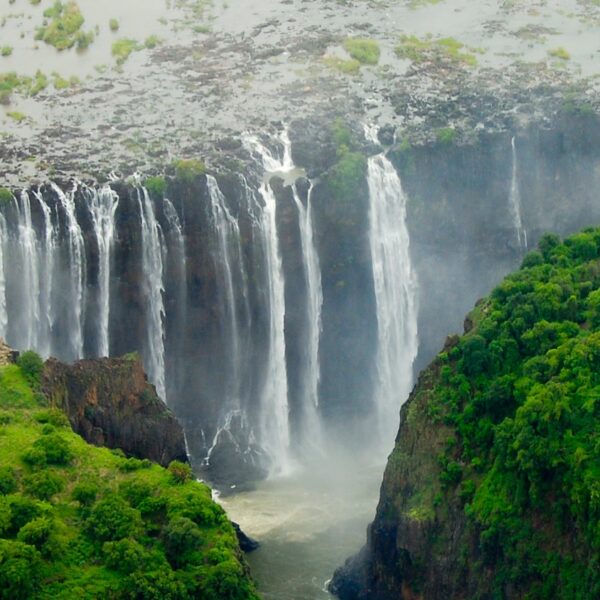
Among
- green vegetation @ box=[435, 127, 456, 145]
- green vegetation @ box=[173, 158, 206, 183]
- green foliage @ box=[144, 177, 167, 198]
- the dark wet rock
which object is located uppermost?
green vegetation @ box=[435, 127, 456, 145]

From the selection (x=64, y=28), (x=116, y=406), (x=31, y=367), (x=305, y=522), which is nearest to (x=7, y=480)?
(x=31, y=367)

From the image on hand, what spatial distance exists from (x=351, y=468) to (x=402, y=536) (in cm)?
1161

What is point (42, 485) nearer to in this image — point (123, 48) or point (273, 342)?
point (273, 342)

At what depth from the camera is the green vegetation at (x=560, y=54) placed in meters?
85.5

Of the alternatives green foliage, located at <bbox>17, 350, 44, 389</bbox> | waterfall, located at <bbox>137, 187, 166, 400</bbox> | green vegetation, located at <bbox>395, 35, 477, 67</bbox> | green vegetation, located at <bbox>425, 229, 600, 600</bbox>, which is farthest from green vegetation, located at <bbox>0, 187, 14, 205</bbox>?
green vegetation, located at <bbox>395, 35, 477, 67</bbox>

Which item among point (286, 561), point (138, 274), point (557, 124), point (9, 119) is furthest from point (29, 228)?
point (557, 124)

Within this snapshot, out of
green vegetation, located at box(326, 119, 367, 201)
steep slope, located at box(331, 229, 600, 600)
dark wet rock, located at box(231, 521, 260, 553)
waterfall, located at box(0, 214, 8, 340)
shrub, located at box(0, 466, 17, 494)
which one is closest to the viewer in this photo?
shrub, located at box(0, 466, 17, 494)

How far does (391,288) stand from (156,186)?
382 inches

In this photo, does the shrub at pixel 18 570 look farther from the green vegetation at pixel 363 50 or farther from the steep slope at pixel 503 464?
the green vegetation at pixel 363 50

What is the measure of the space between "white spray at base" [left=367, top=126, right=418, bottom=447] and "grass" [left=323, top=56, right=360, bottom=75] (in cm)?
787

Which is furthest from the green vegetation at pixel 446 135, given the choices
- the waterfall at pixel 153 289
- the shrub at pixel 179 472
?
the shrub at pixel 179 472

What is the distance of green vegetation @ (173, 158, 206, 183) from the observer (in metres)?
74.1

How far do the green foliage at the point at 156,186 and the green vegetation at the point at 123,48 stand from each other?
1286cm

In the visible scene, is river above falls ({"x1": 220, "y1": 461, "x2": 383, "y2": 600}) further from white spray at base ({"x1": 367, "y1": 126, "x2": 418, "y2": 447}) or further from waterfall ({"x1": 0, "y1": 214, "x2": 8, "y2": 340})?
waterfall ({"x1": 0, "y1": 214, "x2": 8, "y2": 340})
